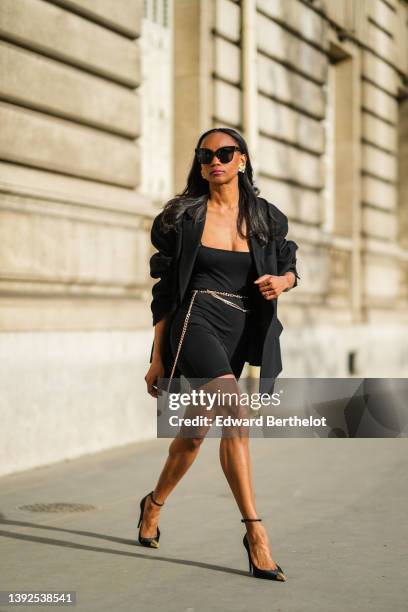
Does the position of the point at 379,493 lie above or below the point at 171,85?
below

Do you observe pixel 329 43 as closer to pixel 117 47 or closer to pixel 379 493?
pixel 117 47

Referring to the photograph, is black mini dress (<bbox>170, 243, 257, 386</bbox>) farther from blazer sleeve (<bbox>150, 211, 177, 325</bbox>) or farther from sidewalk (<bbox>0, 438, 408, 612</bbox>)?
sidewalk (<bbox>0, 438, 408, 612</bbox>)

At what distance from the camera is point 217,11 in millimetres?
12062

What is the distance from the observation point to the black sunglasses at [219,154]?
5074 millimetres

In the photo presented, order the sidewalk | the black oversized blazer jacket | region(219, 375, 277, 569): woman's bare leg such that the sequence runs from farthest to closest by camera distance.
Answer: the black oversized blazer jacket
region(219, 375, 277, 569): woman's bare leg
the sidewalk

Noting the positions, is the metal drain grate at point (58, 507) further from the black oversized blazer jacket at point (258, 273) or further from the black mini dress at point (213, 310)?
the black mini dress at point (213, 310)

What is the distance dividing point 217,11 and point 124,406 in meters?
4.79

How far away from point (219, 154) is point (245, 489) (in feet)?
4.85

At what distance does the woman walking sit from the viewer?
4.98m

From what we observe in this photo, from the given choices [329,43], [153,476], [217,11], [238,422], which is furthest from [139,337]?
[329,43]

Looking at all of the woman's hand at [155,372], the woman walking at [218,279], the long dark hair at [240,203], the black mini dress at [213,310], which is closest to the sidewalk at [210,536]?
the woman walking at [218,279]

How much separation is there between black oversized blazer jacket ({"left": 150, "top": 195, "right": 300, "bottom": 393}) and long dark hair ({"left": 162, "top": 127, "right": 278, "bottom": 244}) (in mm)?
26

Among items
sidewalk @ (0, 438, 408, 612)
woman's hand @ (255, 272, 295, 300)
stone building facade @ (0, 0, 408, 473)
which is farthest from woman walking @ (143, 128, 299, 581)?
stone building facade @ (0, 0, 408, 473)

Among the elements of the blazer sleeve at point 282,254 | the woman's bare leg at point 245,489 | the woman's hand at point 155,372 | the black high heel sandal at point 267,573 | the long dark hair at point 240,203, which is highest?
the long dark hair at point 240,203
